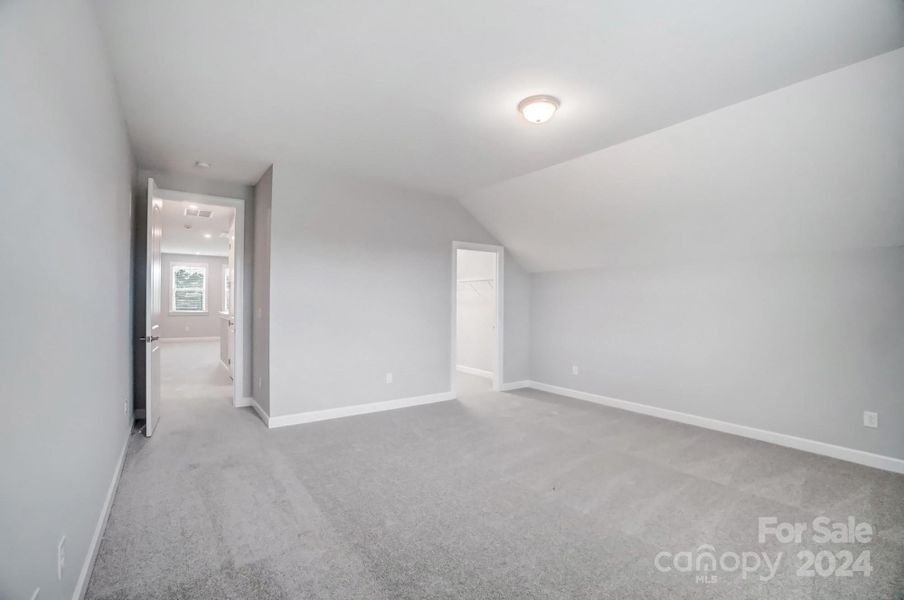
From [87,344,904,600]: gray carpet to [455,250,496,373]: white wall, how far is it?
2.59 meters

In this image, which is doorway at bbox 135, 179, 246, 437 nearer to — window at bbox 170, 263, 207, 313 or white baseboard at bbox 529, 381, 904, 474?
window at bbox 170, 263, 207, 313

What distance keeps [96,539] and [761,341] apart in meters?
4.82

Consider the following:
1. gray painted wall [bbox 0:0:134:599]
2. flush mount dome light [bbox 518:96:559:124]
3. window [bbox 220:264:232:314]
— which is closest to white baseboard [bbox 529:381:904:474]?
flush mount dome light [bbox 518:96:559:124]

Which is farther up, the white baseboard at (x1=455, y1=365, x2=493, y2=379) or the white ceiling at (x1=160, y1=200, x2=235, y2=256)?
the white ceiling at (x1=160, y1=200, x2=235, y2=256)

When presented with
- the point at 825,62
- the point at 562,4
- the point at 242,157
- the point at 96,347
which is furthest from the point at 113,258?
the point at 825,62

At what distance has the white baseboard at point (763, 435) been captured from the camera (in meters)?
3.18

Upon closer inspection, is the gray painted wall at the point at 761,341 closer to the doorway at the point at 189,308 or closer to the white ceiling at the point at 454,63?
the white ceiling at the point at 454,63

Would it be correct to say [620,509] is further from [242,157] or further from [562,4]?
[242,157]

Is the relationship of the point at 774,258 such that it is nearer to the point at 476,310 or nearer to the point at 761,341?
the point at 761,341

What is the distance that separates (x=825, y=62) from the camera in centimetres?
228

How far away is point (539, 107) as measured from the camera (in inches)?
107

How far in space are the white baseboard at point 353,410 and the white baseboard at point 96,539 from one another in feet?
4.34

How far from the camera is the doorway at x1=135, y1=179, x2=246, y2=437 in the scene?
3955 mm

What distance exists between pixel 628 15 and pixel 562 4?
0.32 meters
